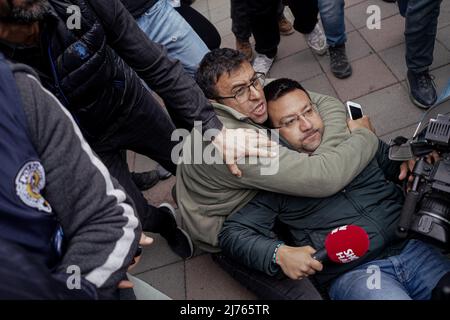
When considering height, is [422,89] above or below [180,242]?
above

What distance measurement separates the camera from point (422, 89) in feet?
10.6

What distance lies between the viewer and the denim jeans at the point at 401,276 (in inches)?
75.2

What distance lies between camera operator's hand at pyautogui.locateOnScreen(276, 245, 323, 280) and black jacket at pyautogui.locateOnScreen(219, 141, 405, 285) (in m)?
0.06

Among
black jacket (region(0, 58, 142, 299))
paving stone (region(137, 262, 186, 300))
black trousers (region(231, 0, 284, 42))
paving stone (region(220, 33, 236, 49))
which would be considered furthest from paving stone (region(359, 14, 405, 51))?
black jacket (region(0, 58, 142, 299))

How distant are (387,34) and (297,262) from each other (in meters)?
2.98

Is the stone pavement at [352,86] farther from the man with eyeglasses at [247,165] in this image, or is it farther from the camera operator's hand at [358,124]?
the camera operator's hand at [358,124]

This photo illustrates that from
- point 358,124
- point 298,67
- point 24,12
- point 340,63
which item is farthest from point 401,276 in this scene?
point 298,67

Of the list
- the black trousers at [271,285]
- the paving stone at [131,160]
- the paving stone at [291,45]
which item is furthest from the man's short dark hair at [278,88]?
the paving stone at [291,45]

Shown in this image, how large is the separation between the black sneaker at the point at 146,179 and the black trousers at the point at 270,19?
64.0 inches

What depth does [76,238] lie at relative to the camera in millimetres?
1231

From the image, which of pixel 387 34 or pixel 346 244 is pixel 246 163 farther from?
pixel 387 34

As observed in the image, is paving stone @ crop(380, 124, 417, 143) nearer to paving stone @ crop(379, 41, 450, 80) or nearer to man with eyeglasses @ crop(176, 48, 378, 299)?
paving stone @ crop(379, 41, 450, 80)

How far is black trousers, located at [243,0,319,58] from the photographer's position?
3721mm

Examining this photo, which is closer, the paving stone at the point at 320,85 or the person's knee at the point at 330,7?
the person's knee at the point at 330,7
